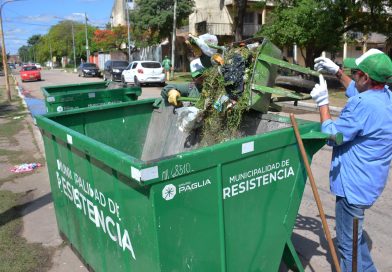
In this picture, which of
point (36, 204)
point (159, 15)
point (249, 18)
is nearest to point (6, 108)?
point (36, 204)

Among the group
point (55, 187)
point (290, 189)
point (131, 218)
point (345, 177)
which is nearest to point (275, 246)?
point (290, 189)

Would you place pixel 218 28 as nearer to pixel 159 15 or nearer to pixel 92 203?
pixel 159 15

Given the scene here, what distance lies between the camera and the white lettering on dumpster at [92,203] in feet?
8.95

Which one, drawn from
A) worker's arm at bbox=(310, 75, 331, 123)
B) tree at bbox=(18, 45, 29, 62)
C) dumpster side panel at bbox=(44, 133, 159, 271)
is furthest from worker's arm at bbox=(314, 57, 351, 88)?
tree at bbox=(18, 45, 29, 62)

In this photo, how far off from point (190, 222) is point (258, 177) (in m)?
0.61

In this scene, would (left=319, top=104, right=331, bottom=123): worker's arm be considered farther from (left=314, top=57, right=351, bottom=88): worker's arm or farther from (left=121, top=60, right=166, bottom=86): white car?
(left=121, top=60, right=166, bottom=86): white car

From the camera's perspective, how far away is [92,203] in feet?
10.2

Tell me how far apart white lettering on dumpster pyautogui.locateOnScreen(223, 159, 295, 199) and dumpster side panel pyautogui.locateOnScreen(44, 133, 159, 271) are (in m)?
0.57

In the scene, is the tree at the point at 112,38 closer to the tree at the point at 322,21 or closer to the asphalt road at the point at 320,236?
the tree at the point at 322,21

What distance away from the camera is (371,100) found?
107 inches

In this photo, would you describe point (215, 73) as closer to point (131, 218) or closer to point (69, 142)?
point (69, 142)

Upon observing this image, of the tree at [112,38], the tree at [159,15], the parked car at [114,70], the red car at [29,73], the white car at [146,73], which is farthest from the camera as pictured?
the tree at [112,38]

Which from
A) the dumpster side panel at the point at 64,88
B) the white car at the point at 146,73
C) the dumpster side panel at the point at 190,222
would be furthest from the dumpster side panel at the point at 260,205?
the white car at the point at 146,73

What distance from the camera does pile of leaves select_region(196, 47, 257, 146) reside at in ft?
10.9
